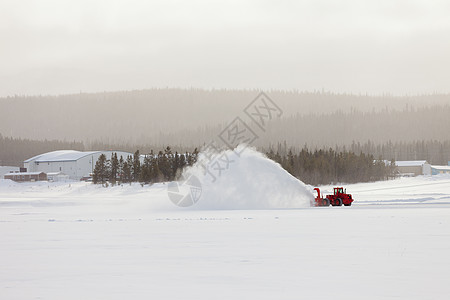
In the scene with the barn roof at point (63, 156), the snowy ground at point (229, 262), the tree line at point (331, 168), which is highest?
the barn roof at point (63, 156)

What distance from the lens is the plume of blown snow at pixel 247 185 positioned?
40.0 metres

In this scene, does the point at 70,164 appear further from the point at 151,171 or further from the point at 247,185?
the point at 247,185

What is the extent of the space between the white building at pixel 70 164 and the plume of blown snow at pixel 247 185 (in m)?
123

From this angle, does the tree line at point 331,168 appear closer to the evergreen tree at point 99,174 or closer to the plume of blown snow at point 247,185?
the evergreen tree at point 99,174

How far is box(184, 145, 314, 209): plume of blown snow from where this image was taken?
131 feet

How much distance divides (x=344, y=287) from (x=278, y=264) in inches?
117

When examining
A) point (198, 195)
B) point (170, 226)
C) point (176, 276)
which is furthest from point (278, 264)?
point (198, 195)

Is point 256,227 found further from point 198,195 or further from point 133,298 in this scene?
point 198,195

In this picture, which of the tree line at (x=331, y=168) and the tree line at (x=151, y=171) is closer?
the tree line at (x=151, y=171)

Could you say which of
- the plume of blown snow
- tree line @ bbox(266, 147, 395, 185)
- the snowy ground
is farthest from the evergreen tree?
the snowy ground

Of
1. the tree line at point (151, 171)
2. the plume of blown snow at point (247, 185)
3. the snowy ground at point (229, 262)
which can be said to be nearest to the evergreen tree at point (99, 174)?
the tree line at point (151, 171)


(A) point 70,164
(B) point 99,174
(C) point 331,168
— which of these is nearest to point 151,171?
(B) point 99,174

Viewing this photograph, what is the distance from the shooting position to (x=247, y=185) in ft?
133

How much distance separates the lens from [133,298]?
985cm
